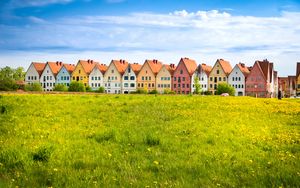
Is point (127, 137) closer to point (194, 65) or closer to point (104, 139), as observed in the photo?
point (104, 139)

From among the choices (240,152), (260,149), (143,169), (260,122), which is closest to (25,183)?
(143,169)

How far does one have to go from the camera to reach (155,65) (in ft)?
427

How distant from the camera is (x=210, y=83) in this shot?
12644cm

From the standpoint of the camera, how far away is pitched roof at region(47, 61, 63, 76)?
137825 mm

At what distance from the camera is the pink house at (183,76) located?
123 metres

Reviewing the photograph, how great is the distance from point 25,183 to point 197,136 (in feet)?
27.1

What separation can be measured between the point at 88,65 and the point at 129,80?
17958mm

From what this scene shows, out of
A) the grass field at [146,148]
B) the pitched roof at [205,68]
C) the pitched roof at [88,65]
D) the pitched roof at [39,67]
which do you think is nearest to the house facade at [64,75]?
the pitched roof at [88,65]

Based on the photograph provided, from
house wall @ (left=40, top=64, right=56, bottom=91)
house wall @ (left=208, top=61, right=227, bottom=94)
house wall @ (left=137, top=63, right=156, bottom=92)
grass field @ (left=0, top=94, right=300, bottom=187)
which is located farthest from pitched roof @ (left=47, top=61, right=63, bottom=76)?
grass field @ (left=0, top=94, right=300, bottom=187)

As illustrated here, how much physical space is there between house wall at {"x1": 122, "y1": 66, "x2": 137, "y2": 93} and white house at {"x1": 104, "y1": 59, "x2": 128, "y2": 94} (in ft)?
4.80

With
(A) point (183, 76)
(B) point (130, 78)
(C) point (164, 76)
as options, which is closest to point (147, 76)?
(C) point (164, 76)

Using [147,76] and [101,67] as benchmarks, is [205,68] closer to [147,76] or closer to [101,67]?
[147,76]

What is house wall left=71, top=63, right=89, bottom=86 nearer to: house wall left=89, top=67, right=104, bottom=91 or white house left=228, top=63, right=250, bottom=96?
house wall left=89, top=67, right=104, bottom=91

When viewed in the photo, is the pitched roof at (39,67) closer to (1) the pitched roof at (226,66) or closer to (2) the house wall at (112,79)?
(2) the house wall at (112,79)
